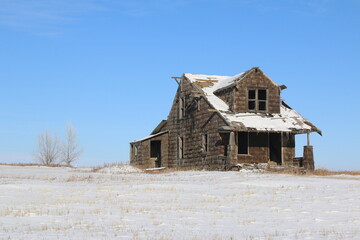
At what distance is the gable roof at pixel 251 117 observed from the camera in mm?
31375

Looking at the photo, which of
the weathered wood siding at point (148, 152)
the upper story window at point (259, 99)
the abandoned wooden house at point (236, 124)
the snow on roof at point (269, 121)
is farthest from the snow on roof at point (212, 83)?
the weathered wood siding at point (148, 152)

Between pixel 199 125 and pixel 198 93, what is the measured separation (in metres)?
2.24

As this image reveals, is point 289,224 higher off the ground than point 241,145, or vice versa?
point 241,145

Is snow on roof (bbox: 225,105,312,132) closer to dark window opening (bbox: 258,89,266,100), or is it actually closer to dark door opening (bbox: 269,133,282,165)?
dark door opening (bbox: 269,133,282,165)

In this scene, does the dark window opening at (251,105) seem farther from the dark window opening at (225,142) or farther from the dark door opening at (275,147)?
the dark window opening at (225,142)

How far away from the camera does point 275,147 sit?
111 feet

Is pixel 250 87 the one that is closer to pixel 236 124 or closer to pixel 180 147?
pixel 236 124

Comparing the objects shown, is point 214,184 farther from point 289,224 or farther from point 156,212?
point 289,224

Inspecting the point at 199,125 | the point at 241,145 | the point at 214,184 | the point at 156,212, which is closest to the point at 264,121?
the point at 241,145

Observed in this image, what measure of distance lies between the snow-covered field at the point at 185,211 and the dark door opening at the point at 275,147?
12119 mm

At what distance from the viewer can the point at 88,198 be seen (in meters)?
16.2

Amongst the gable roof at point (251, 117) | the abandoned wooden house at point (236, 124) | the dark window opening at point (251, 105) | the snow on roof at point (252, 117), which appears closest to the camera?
the gable roof at point (251, 117)

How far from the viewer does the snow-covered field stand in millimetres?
10086

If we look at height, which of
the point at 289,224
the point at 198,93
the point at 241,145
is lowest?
the point at 289,224
